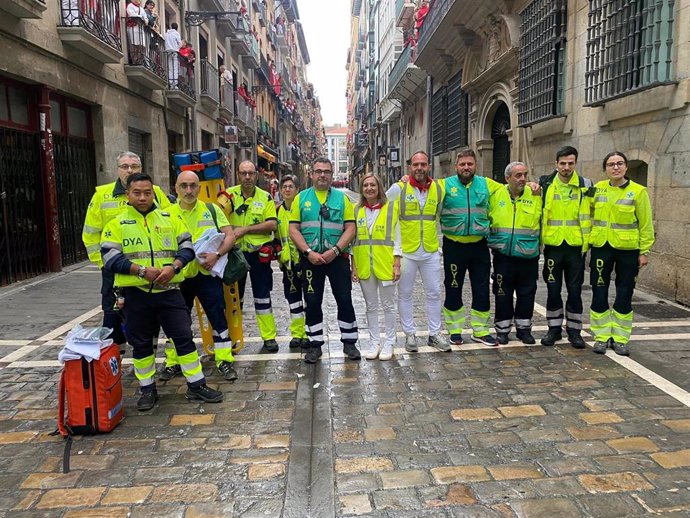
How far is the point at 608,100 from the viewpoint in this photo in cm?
830

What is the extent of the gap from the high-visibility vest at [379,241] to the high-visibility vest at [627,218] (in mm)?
2040

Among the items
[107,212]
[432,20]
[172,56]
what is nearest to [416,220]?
[107,212]

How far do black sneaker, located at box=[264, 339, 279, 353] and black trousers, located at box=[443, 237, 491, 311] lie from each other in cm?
184

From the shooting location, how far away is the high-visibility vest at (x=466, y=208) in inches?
206

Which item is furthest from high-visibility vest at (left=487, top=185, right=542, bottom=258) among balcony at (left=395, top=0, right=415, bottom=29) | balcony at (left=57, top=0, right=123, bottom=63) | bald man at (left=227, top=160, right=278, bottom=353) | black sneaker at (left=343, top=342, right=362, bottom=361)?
balcony at (left=395, top=0, right=415, bottom=29)

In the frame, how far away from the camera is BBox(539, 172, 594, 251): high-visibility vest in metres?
5.20

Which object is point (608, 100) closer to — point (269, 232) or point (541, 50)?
point (541, 50)

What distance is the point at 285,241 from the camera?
5418 mm

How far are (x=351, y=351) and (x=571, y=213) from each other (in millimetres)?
2556

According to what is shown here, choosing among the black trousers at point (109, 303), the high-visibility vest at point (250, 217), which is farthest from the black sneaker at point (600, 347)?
the black trousers at point (109, 303)

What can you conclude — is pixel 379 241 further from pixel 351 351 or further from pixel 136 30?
pixel 136 30

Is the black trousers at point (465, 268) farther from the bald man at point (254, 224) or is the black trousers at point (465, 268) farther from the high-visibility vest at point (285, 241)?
the bald man at point (254, 224)

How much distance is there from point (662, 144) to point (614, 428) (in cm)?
542

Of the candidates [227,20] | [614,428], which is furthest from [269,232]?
[227,20]
